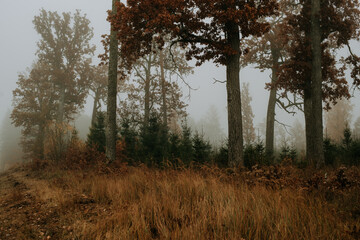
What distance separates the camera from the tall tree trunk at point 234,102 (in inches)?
263

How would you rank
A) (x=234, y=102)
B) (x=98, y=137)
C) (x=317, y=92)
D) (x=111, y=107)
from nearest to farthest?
(x=234, y=102) < (x=111, y=107) < (x=317, y=92) < (x=98, y=137)

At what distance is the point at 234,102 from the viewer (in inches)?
268

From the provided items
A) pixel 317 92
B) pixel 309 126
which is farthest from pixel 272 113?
pixel 317 92

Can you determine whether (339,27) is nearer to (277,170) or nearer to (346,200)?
(277,170)

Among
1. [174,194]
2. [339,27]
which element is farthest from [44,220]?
[339,27]

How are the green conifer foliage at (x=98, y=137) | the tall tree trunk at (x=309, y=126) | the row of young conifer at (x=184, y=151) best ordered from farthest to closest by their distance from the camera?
1. the green conifer foliage at (x=98, y=137)
2. the tall tree trunk at (x=309, y=126)
3. the row of young conifer at (x=184, y=151)

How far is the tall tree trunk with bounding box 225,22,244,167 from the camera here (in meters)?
6.68

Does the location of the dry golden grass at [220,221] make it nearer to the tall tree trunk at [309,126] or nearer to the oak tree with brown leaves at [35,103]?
the tall tree trunk at [309,126]

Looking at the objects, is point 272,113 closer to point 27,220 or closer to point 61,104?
point 27,220

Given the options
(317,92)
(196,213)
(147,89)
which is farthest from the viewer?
(147,89)

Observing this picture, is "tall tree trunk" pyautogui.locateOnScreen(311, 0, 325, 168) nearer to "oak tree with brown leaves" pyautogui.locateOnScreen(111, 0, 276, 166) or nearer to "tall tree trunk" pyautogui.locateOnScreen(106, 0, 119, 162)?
"oak tree with brown leaves" pyautogui.locateOnScreen(111, 0, 276, 166)

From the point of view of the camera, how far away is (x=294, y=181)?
3.95 meters

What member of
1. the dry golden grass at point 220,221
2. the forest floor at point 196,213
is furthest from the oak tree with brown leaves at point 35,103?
the dry golden grass at point 220,221

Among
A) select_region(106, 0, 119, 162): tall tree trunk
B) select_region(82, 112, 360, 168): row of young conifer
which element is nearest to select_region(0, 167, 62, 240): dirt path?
select_region(106, 0, 119, 162): tall tree trunk
